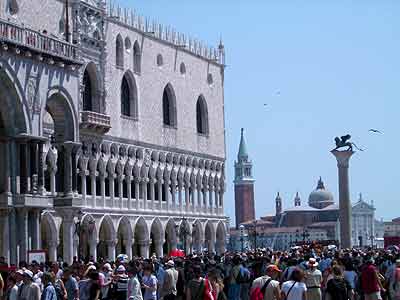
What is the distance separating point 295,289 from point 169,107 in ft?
152

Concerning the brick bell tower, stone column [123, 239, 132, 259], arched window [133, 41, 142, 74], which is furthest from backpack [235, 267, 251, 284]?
the brick bell tower

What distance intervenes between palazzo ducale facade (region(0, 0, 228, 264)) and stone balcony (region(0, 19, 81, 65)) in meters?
0.04

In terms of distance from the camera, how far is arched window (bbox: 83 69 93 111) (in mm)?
51156

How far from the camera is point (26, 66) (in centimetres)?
3047

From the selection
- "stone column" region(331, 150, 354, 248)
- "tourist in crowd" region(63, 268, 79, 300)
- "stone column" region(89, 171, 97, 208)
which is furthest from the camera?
"stone column" region(89, 171, 97, 208)

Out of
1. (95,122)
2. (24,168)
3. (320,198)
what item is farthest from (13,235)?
(320,198)

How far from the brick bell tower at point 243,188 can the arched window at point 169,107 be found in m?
96.5

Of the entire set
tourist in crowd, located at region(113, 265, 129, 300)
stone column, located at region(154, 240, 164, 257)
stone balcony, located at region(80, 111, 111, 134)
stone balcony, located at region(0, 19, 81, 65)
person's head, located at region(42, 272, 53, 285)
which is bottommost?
stone column, located at region(154, 240, 164, 257)

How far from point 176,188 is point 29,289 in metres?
46.0

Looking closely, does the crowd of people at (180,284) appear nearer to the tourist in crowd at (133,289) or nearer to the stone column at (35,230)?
the tourist in crowd at (133,289)

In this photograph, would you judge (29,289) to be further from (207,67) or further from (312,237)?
(312,237)

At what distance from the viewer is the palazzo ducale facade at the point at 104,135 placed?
30.4 m

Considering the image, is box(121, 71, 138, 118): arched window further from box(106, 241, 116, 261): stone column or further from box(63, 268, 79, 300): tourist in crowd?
box(63, 268, 79, 300): tourist in crowd

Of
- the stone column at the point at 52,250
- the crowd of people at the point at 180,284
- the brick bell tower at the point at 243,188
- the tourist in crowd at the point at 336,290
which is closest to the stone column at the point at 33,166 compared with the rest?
the crowd of people at the point at 180,284
